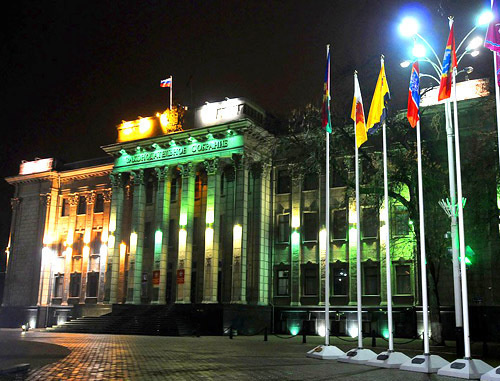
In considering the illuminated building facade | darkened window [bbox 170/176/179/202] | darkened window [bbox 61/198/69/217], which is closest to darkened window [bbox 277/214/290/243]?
the illuminated building facade

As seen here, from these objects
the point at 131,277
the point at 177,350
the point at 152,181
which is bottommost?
the point at 177,350

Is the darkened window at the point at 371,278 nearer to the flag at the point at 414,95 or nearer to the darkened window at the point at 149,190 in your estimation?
the darkened window at the point at 149,190

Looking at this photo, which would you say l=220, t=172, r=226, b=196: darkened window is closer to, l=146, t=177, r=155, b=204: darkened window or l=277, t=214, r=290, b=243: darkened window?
l=277, t=214, r=290, b=243: darkened window


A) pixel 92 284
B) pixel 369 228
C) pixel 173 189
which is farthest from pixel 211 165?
pixel 92 284

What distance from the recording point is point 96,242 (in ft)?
179

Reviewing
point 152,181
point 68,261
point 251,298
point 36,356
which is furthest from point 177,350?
point 68,261

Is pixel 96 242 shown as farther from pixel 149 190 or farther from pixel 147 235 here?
pixel 149 190

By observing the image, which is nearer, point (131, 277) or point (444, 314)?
point (444, 314)

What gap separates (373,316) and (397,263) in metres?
4.12

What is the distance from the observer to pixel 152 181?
5128cm

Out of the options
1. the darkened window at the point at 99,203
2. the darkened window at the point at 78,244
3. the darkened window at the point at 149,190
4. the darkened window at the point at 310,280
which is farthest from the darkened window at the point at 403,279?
the darkened window at the point at 78,244

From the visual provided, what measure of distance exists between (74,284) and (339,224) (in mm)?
28257

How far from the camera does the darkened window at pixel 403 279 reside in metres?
38.8

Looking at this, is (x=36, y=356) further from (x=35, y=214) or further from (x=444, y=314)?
(x=35, y=214)
